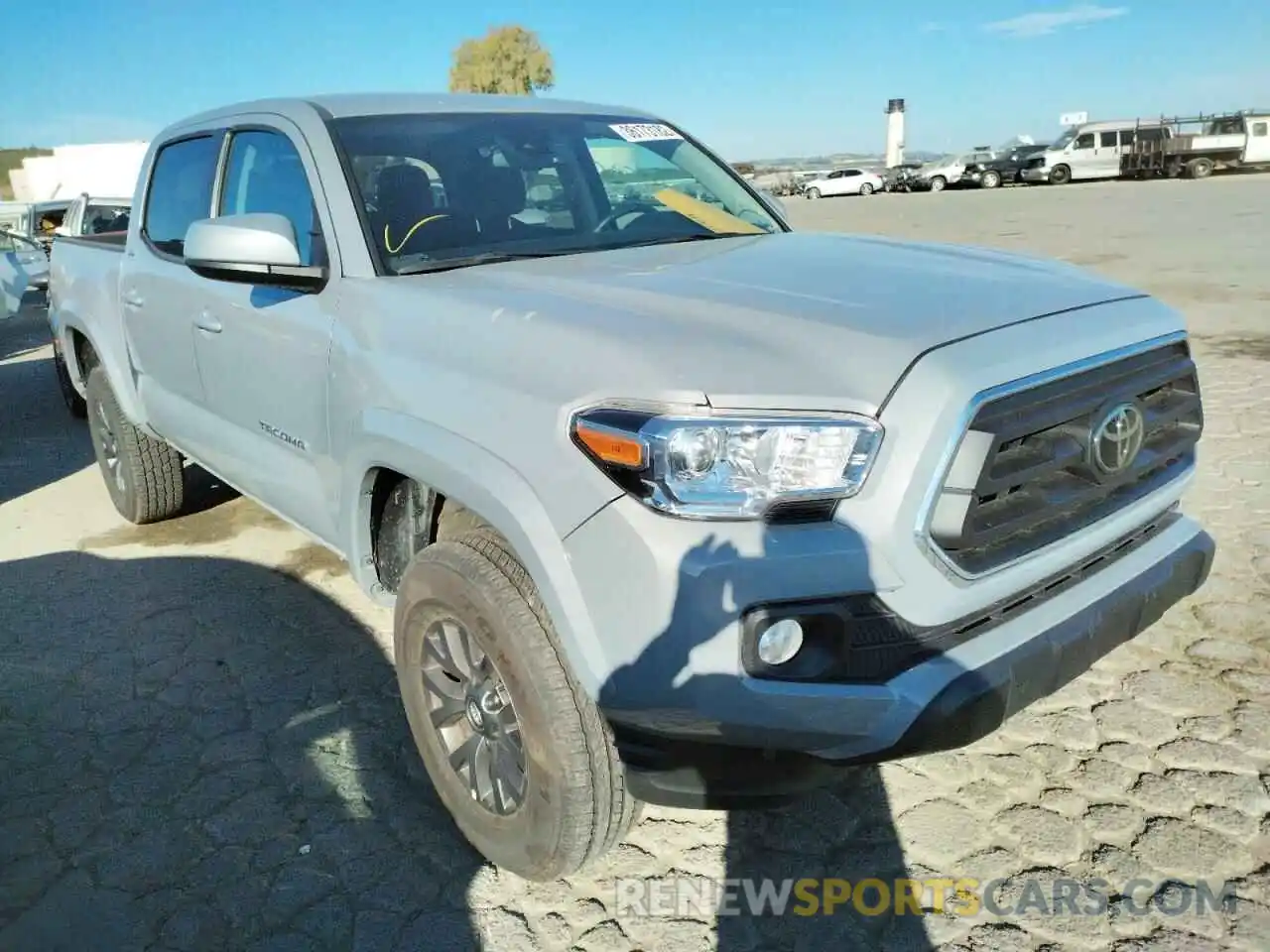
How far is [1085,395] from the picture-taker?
2119 millimetres

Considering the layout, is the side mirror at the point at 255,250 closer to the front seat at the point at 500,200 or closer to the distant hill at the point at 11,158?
the front seat at the point at 500,200

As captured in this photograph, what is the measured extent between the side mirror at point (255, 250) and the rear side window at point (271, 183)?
12cm

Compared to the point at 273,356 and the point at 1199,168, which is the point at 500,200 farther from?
the point at 1199,168

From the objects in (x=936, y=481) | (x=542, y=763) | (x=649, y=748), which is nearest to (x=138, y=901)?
(x=542, y=763)

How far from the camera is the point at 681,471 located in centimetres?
184

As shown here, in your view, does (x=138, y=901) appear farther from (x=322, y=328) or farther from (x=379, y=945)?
(x=322, y=328)

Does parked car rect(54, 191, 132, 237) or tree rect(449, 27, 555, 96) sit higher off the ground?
tree rect(449, 27, 555, 96)

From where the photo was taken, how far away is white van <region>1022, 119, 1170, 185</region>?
3603 centimetres

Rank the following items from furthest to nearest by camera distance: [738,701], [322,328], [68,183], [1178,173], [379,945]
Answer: [1178,173] → [68,183] → [322,328] → [379,945] → [738,701]

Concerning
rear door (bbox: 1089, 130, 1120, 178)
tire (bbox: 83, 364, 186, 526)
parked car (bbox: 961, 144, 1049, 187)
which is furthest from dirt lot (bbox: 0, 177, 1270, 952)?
parked car (bbox: 961, 144, 1049, 187)

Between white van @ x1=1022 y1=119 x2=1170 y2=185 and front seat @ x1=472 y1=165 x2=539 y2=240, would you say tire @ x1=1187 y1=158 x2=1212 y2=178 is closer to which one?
white van @ x1=1022 y1=119 x2=1170 y2=185

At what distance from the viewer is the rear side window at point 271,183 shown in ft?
9.86

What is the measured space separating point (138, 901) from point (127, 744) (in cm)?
78

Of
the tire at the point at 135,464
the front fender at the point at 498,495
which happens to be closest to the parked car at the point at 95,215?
the tire at the point at 135,464
